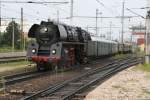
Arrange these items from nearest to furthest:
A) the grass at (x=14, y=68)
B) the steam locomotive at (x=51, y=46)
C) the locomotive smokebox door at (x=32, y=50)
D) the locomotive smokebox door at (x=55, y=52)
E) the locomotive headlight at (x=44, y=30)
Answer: the locomotive smokebox door at (x=55, y=52)
the steam locomotive at (x=51, y=46)
the grass at (x=14, y=68)
the locomotive smokebox door at (x=32, y=50)
the locomotive headlight at (x=44, y=30)

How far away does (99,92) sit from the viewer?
1564cm

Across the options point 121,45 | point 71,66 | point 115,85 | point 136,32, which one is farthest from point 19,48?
point 115,85

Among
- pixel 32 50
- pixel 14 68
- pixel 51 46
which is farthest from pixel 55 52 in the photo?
pixel 14 68

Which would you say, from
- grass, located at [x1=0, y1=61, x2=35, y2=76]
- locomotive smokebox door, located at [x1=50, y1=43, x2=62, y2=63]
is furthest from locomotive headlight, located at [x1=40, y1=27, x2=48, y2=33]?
grass, located at [x1=0, y1=61, x2=35, y2=76]

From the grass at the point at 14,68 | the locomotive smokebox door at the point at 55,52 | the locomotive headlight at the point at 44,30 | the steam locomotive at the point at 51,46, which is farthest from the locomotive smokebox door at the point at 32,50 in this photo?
the grass at the point at 14,68

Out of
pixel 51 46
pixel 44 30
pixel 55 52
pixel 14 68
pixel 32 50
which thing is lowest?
pixel 14 68

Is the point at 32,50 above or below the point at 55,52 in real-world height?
above

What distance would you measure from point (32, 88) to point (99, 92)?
3.06 m

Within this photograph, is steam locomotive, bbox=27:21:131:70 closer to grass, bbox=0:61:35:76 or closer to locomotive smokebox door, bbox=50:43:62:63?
locomotive smokebox door, bbox=50:43:62:63

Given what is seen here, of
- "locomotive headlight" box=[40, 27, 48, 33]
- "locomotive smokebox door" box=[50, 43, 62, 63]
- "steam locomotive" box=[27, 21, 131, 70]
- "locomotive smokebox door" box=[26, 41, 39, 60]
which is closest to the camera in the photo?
"locomotive smokebox door" box=[50, 43, 62, 63]

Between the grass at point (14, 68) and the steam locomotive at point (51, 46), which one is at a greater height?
the steam locomotive at point (51, 46)

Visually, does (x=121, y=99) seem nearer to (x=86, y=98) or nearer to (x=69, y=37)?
(x=86, y=98)

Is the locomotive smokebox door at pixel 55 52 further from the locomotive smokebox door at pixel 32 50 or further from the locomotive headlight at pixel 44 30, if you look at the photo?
the locomotive headlight at pixel 44 30

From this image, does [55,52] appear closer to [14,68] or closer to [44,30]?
[44,30]
